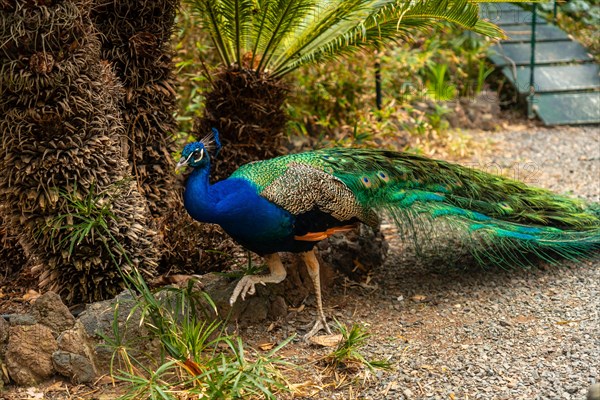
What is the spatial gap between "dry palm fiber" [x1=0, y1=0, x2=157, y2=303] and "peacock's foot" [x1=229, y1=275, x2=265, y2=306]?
0.65 m

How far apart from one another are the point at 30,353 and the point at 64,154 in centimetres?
111

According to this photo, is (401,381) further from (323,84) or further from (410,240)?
(323,84)

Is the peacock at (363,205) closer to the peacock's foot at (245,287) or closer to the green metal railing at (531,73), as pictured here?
the peacock's foot at (245,287)

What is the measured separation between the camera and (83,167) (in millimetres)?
4371

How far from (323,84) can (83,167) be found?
4.01 metres

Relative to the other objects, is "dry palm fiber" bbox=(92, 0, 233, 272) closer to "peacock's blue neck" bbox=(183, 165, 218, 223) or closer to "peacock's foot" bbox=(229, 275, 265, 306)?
"peacock's foot" bbox=(229, 275, 265, 306)

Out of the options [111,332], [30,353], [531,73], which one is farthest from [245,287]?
[531,73]

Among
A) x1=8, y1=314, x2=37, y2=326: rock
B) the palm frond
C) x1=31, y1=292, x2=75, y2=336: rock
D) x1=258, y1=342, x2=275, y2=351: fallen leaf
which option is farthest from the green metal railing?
x1=8, y1=314, x2=37, y2=326: rock

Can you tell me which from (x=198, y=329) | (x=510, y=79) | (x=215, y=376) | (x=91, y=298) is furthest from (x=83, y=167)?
(x=510, y=79)

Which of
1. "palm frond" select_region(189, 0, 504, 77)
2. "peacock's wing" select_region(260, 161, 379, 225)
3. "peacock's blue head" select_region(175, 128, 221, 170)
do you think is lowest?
"peacock's wing" select_region(260, 161, 379, 225)

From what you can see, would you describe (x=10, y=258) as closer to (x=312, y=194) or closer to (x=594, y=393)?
(x=312, y=194)

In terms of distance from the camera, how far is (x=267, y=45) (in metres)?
5.73

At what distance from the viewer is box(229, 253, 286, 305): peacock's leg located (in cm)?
436

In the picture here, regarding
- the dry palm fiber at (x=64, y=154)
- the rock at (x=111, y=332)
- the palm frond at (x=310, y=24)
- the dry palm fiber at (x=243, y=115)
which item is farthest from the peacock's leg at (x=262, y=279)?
the palm frond at (x=310, y=24)
